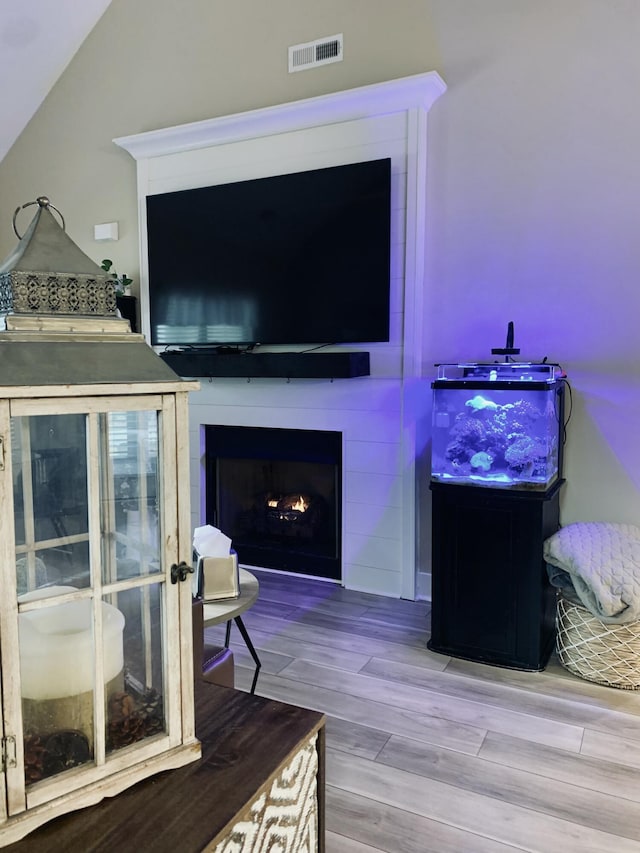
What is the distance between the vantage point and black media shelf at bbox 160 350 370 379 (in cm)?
314

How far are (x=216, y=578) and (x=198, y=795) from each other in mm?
1145

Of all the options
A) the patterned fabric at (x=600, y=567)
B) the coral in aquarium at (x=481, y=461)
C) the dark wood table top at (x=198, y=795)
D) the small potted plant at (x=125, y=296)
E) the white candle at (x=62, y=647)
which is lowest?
the patterned fabric at (x=600, y=567)

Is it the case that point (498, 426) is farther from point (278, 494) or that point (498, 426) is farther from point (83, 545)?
point (83, 545)

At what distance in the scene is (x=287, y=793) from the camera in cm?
89

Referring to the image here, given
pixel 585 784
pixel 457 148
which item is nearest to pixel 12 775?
pixel 585 784

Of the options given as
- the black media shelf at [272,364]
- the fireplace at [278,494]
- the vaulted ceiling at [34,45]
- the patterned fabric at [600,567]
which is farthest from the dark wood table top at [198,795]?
the vaulted ceiling at [34,45]

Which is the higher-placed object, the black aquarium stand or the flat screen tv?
the flat screen tv

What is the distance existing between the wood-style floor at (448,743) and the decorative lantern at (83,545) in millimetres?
1077

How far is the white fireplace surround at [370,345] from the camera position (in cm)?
312

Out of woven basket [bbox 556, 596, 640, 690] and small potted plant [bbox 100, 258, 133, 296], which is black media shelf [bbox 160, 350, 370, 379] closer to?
small potted plant [bbox 100, 258, 133, 296]

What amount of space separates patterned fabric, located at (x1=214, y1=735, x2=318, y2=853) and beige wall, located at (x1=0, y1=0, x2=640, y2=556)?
2.29 m

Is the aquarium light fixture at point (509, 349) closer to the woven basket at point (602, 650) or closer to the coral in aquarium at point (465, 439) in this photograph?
the coral in aquarium at point (465, 439)

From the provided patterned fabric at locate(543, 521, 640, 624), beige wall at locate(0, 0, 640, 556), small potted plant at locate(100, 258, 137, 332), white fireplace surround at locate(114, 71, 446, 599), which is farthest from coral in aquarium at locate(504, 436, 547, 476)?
small potted plant at locate(100, 258, 137, 332)

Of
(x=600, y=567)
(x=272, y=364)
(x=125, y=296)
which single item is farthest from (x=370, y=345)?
(x=125, y=296)
